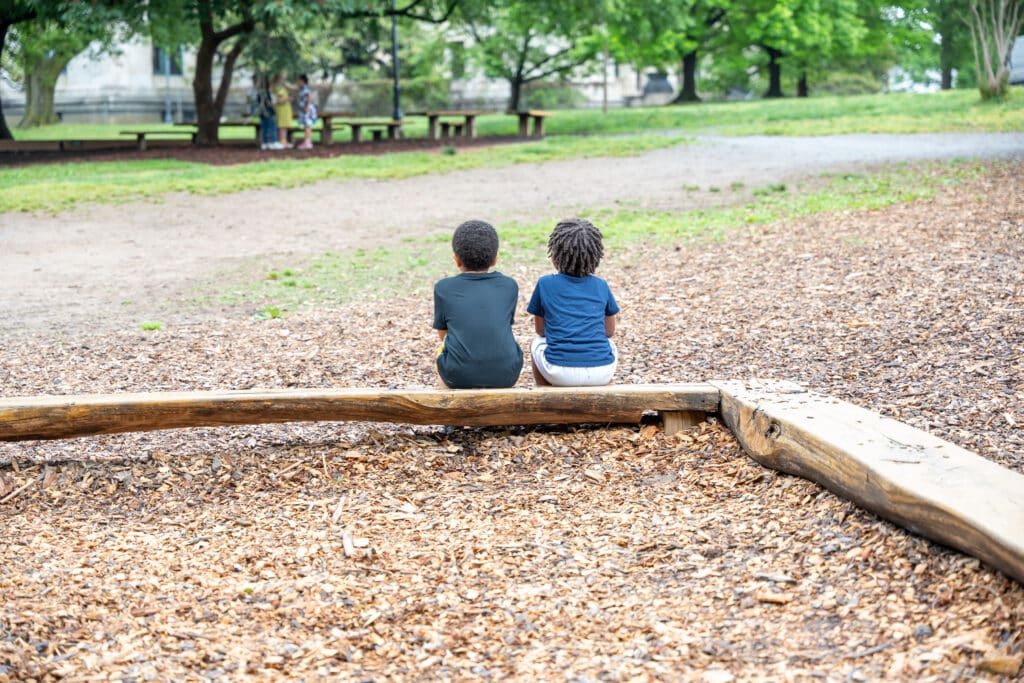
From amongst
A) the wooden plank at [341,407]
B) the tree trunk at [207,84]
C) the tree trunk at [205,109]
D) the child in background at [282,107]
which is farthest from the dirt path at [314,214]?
the tree trunk at [205,109]

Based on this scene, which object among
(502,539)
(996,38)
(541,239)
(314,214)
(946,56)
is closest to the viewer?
(502,539)

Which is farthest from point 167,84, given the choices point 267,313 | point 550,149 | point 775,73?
point 267,313

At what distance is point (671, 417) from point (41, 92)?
1563 inches

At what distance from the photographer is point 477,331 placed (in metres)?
5.23

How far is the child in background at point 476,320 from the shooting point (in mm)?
5195

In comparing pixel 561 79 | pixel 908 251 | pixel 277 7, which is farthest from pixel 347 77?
pixel 908 251

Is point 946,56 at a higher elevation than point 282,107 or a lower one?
higher

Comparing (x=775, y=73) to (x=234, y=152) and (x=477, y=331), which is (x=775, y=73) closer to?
(x=234, y=152)

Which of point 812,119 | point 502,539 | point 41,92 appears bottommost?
point 502,539

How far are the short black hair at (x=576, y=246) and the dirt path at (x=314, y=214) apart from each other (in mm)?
4232

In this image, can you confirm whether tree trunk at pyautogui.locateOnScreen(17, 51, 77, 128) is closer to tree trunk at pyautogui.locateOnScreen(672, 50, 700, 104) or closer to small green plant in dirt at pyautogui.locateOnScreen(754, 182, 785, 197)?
tree trunk at pyautogui.locateOnScreen(672, 50, 700, 104)

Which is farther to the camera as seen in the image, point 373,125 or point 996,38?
point 373,125

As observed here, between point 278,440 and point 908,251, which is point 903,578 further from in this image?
point 908,251

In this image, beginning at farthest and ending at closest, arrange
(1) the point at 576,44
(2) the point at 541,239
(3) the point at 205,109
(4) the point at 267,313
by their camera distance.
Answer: (1) the point at 576,44, (3) the point at 205,109, (2) the point at 541,239, (4) the point at 267,313
